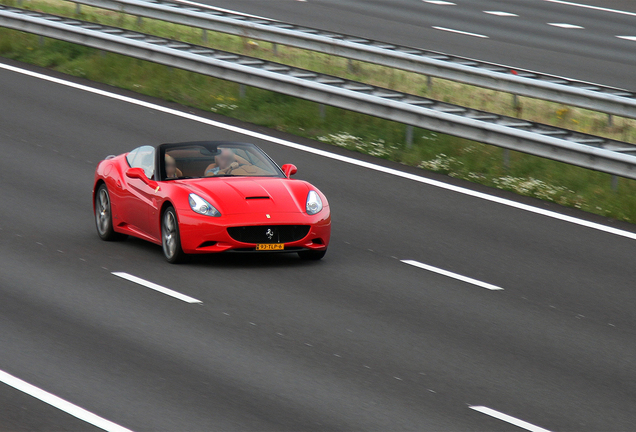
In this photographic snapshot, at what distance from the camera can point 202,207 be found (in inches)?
450

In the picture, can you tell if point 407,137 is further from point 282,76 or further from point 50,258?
point 50,258

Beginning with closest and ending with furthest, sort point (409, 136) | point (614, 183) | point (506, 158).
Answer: point (614, 183) < point (506, 158) < point (409, 136)

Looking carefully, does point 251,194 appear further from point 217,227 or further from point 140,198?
point 140,198

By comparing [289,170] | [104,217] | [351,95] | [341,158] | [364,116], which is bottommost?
[341,158]

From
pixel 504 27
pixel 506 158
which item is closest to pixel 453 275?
pixel 506 158

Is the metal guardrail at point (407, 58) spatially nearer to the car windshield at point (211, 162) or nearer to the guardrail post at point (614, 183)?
the guardrail post at point (614, 183)

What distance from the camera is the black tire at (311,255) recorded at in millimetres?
11920

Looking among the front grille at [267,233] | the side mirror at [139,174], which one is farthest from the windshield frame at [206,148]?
the front grille at [267,233]

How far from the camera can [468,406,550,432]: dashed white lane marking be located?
23.7 ft

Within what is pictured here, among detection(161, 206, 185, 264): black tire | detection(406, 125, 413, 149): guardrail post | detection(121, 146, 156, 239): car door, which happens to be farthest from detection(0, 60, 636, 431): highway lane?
detection(406, 125, 413, 149): guardrail post

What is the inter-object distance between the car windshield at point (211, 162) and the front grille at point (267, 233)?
1062mm

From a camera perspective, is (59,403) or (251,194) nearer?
(59,403)

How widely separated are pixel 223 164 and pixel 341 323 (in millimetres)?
3311

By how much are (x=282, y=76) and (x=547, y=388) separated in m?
11.7
